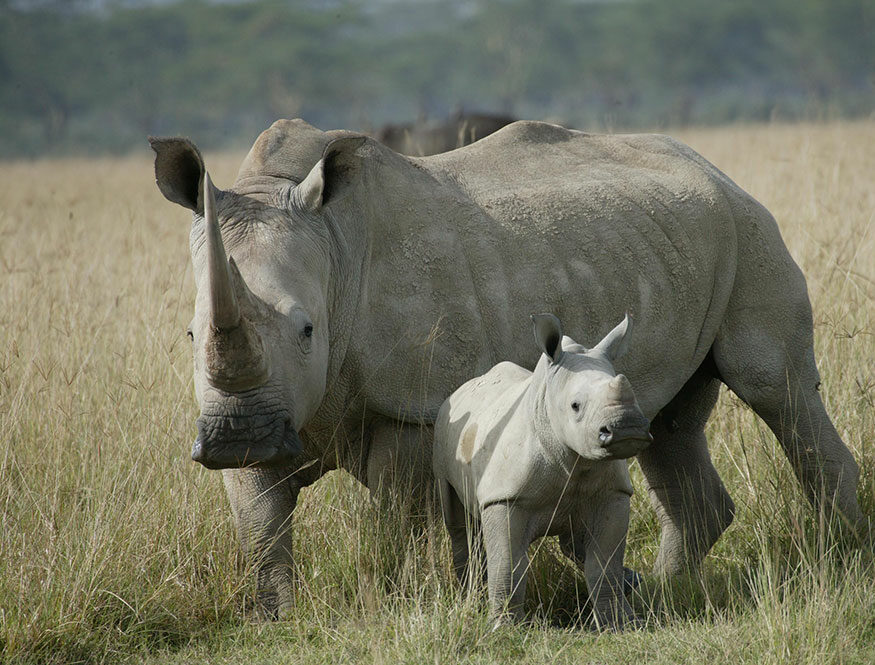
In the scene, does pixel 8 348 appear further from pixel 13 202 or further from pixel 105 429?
pixel 13 202

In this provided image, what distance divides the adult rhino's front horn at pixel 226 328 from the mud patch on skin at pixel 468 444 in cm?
78

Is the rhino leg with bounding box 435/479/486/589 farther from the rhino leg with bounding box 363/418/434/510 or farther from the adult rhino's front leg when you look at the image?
the adult rhino's front leg

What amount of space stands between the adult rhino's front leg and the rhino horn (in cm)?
94

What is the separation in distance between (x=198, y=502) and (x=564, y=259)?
1.78 meters

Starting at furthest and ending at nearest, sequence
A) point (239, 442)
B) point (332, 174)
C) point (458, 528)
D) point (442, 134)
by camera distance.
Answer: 1. point (442, 134)
2. point (458, 528)
3. point (332, 174)
4. point (239, 442)

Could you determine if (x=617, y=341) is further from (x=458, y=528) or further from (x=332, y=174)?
(x=332, y=174)

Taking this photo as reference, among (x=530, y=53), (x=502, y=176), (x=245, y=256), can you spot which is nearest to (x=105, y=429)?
(x=245, y=256)

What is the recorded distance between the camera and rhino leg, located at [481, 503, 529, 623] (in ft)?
13.0

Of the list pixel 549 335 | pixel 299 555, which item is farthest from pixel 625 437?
pixel 299 555

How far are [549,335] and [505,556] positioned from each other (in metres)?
0.75

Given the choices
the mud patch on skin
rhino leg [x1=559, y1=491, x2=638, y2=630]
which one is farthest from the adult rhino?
rhino leg [x1=559, y1=491, x2=638, y2=630]

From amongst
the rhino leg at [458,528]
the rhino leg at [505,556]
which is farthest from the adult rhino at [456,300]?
the rhino leg at [505,556]

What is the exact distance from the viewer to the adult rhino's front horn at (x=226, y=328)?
3646 millimetres

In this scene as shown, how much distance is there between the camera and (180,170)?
14.5ft
